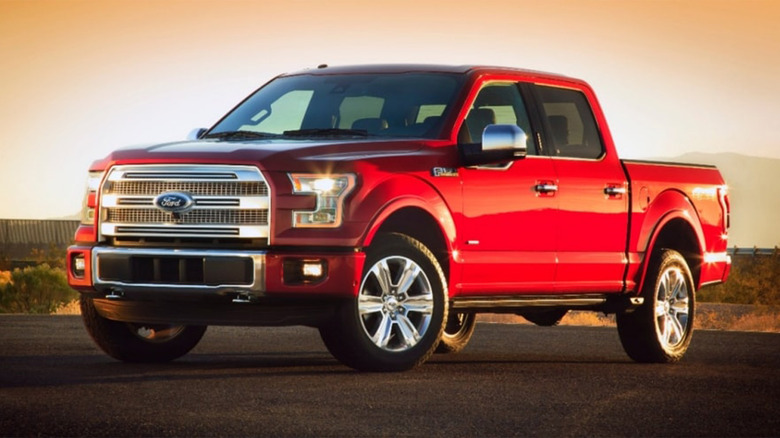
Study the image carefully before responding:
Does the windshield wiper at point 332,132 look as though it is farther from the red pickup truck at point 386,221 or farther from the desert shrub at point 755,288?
the desert shrub at point 755,288

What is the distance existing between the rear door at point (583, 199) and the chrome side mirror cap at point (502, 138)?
3.41 feet

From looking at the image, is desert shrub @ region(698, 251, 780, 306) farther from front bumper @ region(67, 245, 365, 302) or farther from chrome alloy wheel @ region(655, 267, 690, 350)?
front bumper @ region(67, 245, 365, 302)

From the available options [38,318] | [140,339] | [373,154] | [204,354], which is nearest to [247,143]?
[373,154]

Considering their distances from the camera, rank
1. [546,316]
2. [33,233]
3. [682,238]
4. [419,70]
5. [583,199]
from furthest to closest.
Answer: [33,233] → [682,238] → [546,316] → [583,199] → [419,70]

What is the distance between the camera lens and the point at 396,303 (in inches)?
402

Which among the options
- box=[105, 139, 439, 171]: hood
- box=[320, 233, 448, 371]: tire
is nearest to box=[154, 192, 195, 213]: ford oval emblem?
box=[105, 139, 439, 171]: hood

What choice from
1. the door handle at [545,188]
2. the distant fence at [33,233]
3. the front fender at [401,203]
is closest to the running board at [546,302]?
the front fender at [401,203]

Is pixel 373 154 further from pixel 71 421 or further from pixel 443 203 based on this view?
pixel 71 421

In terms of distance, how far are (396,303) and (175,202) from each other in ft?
5.36

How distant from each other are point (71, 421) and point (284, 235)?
8.16 feet

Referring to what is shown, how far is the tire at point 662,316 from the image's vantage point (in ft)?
41.1

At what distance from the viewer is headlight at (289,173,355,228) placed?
32.1ft

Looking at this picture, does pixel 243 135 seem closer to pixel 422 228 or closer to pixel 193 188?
pixel 193 188

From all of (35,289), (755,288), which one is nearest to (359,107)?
(35,289)
